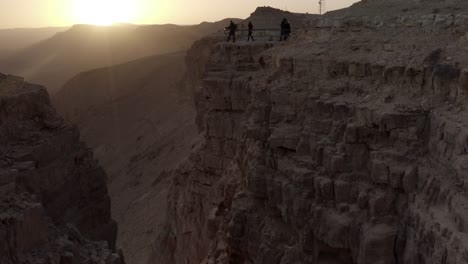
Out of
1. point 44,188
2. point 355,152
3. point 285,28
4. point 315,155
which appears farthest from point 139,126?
point 355,152

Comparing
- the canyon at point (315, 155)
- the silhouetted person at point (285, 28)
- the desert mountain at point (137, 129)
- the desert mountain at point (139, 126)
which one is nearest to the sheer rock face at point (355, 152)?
the canyon at point (315, 155)

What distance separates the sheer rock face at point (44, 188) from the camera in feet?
36.9

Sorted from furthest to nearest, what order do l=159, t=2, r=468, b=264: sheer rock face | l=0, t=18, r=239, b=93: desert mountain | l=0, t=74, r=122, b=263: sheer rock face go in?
l=0, t=18, r=239, b=93: desert mountain < l=0, t=74, r=122, b=263: sheer rock face < l=159, t=2, r=468, b=264: sheer rock face

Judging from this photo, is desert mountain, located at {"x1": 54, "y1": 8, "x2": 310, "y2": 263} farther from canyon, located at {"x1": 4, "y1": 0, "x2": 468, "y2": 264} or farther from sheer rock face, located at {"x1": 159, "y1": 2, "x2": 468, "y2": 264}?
sheer rock face, located at {"x1": 159, "y1": 2, "x2": 468, "y2": 264}

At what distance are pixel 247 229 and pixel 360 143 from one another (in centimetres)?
459

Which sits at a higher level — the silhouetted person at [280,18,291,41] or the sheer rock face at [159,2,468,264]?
the silhouetted person at [280,18,291,41]

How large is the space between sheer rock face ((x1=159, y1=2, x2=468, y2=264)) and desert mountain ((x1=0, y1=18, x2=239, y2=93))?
201 ft

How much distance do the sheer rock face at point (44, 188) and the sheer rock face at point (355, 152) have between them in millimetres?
4063

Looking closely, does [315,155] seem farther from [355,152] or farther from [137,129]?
[137,129]

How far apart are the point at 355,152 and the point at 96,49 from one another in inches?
3739

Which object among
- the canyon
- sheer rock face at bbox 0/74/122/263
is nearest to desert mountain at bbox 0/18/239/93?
the canyon

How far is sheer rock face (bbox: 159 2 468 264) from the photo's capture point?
10.7 metres

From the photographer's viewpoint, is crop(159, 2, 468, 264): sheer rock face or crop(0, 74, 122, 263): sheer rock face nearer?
crop(159, 2, 468, 264): sheer rock face

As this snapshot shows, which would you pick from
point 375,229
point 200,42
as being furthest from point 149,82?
point 375,229
